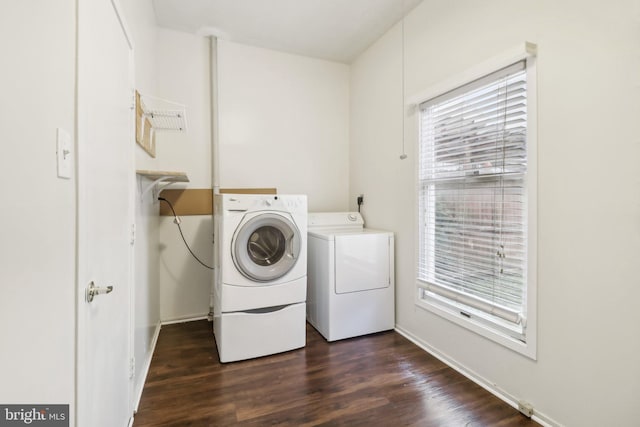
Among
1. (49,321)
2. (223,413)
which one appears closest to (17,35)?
(49,321)

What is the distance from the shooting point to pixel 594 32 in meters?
1.35

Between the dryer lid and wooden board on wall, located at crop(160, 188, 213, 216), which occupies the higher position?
wooden board on wall, located at crop(160, 188, 213, 216)

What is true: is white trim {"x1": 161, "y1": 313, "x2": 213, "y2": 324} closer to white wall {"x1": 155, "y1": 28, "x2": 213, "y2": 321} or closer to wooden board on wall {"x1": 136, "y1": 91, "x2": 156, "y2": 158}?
white wall {"x1": 155, "y1": 28, "x2": 213, "y2": 321}

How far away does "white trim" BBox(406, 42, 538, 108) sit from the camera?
1.57 metres

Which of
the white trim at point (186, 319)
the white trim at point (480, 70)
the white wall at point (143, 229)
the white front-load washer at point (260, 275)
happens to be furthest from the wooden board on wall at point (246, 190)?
the white trim at point (480, 70)

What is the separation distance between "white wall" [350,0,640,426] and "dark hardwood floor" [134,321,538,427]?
11.5 inches

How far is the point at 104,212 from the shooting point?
1.14m

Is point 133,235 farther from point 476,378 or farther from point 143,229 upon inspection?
point 476,378

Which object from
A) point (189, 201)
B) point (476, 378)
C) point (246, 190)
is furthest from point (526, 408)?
point (189, 201)

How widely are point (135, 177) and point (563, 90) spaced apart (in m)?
2.27

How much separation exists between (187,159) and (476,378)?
2963 millimetres

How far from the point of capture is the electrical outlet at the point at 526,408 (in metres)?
1.60

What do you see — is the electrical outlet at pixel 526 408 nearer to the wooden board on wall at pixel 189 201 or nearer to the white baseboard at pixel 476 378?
the white baseboard at pixel 476 378

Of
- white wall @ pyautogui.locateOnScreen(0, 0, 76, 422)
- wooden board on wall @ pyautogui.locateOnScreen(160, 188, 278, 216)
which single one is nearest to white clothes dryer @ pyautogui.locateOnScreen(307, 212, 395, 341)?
wooden board on wall @ pyautogui.locateOnScreen(160, 188, 278, 216)
